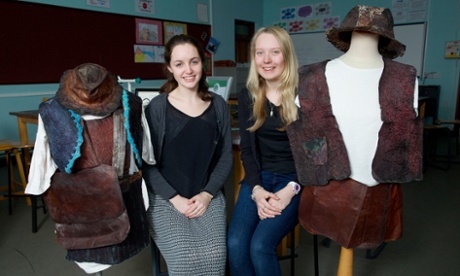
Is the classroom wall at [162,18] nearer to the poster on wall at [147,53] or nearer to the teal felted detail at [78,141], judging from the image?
the poster on wall at [147,53]

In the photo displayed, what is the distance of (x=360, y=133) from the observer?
102 cm

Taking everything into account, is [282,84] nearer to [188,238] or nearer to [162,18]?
[188,238]

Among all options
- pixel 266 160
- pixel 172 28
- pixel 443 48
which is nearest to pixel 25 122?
pixel 266 160

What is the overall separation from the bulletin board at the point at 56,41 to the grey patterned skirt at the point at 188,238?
3176 mm

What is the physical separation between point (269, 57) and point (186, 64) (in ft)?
1.04

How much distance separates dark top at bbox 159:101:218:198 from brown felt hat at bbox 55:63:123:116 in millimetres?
372

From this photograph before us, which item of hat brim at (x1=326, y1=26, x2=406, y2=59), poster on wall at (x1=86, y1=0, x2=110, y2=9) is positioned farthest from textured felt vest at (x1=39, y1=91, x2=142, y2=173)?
poster on wall at (x1=86, y1=0, x2=110, y2=9)

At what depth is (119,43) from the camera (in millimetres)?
4551

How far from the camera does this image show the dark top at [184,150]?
1.38m

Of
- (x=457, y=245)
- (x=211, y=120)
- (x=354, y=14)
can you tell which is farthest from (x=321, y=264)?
(x=354, y=14)

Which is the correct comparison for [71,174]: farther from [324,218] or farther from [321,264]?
[321,264]

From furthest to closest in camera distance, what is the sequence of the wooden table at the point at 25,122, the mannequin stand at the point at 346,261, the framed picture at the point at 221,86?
1. the wooden table at the point at 25,122
2. the framed picture at the point at 221,86
3. the mannequin stand at the point at 346,261

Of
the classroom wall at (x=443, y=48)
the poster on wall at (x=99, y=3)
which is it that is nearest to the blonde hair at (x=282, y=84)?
the poster on wall at (x=99, y=3)

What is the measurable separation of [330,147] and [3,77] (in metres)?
3.71
